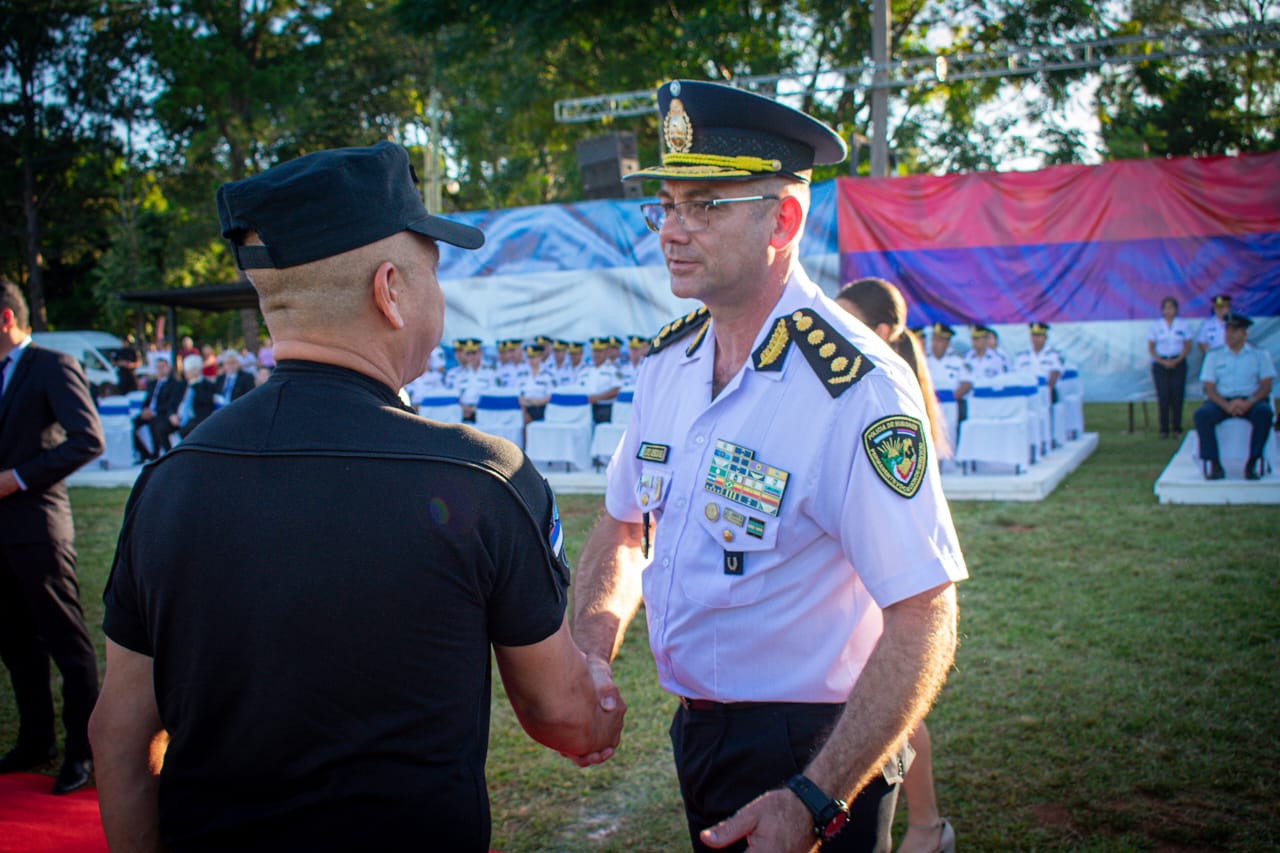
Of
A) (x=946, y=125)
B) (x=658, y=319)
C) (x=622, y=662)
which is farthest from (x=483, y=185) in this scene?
(x=622, y=662)

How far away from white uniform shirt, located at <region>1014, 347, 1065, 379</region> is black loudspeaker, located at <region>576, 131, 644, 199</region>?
6511 millimetres

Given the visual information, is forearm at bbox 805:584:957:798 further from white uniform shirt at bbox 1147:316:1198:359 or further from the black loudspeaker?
the black loudspeaker

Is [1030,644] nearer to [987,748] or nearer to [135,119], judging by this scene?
[987,748]

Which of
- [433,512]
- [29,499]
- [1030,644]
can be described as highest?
[433,512]

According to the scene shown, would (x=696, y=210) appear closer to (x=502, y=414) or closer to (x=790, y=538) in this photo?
(x=790, y=538)

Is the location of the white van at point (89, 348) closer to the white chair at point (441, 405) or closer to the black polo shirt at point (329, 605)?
the white chair at point (441, 405)

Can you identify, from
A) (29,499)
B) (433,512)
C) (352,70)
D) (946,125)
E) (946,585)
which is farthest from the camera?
(352,70)

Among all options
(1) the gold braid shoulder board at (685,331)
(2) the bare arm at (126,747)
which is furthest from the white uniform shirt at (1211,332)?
(2) the bare arm at (126,747)

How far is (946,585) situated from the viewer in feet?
5.74

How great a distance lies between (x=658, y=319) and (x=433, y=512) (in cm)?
1263

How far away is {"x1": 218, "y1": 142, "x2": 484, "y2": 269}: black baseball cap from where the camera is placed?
4.82 ft

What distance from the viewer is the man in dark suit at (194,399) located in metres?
14.1

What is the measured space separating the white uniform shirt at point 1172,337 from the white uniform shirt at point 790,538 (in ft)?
42.8

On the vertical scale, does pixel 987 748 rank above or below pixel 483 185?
below
